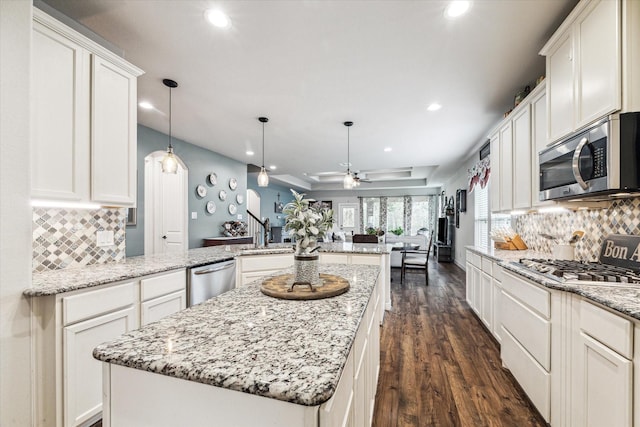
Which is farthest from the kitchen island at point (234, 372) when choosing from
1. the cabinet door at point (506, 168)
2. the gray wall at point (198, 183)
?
the gray wall at point (198, 183)

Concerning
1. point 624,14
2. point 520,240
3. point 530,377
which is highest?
point 624,14

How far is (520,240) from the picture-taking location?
3.02 m

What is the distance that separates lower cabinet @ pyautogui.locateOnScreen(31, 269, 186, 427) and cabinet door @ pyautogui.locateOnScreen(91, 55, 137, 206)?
0.71 meters

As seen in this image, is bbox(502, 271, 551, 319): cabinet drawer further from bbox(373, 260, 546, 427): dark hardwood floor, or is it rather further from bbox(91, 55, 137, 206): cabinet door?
bbox(91, 55, 137, 206): cabinet door

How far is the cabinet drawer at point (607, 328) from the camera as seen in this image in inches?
41.3

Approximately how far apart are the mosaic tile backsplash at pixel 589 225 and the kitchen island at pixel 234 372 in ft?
6.77

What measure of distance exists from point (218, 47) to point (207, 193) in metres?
3.28

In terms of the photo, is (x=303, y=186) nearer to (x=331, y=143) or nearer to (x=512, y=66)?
(x=331, y=143)

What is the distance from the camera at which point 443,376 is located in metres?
2.12

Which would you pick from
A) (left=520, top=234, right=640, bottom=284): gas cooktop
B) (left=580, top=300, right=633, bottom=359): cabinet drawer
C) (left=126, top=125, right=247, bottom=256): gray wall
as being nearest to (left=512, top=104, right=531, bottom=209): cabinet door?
(left=520, top=234, right=640, bottom=284): gas cooktop

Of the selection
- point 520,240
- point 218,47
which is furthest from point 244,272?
point 520,240

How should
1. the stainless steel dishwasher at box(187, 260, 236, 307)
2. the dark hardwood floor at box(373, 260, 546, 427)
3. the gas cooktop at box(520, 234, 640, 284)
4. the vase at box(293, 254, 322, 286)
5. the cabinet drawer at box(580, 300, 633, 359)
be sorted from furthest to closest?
1. the stainless steel dishwasher at box(187, 260, 236, 307)
2. the dark hardwood floor at box(373, 260, 546, 427)
3. the gas cooktop at box(520, 234, 640, 284)
4. the vase at box(293, 254, 322, 286)
5. the cabinet drawer at box(580, 300, 633, 359)

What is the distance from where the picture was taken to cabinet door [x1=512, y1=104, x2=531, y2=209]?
244 cm

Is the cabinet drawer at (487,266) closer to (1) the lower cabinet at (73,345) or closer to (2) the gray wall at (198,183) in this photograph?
(1) the lower cabinet at (73,345)
